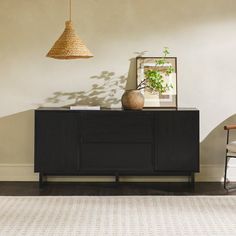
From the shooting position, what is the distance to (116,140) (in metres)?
5.73

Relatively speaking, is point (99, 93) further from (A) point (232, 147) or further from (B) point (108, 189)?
(A) point (232, 147)

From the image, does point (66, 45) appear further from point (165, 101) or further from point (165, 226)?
point (165, 226)

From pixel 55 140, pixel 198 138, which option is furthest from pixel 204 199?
pixel 55 140

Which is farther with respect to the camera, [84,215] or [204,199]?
[204,199]

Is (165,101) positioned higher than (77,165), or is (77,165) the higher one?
(165,101)

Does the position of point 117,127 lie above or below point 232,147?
above

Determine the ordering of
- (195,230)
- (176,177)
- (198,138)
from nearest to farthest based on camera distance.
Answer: (195,230), (198,138), (176,177)

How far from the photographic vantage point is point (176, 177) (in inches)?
238

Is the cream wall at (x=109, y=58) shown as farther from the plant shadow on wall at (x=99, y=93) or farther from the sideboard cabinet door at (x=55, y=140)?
the sideboard cabinet door at (x=55, y=140)

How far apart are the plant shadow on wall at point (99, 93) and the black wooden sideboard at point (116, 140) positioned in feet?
1.16

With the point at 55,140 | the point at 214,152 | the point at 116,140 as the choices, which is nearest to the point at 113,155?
the point at 116,140

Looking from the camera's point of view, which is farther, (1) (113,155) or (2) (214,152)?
(2) (214,152)

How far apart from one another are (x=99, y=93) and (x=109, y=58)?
1.20 feet

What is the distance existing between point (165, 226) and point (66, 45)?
1.94m
